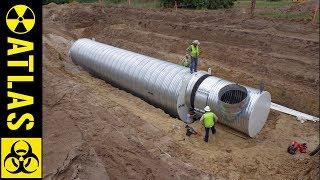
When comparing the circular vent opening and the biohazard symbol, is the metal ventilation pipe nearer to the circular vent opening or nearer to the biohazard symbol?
the circular vent opening

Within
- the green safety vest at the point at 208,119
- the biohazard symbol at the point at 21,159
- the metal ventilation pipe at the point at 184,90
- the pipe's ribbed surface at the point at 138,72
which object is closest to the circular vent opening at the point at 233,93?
the metal ventilation pipe at the point at 184,90

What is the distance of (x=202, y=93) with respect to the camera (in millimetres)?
15469

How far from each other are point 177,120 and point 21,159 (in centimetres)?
883

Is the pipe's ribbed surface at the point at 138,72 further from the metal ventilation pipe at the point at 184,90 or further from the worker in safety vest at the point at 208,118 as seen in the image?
the worker in safety vest at the point at 208,118

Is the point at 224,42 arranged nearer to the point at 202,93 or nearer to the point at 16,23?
the point at 202,93

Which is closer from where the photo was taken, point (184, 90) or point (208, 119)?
point (208, 119)

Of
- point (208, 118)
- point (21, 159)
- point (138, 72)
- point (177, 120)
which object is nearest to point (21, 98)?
point (21, 159)

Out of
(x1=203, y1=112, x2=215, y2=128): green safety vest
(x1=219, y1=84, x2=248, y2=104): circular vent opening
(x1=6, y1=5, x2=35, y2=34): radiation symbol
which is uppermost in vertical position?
(x1=6, y1=5, x2=35, y2=34): radiation symbol

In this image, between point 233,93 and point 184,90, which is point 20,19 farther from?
point 233,93

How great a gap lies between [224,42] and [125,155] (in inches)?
618

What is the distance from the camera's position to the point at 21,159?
8195 mm

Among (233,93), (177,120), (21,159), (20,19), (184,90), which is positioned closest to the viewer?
(21,159)

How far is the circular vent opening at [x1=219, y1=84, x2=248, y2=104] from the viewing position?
1475 centimetres

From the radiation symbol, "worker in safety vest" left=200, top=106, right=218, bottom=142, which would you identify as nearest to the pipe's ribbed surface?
"worker in safety vest" left=200, top=106, right=218, bottom=142
